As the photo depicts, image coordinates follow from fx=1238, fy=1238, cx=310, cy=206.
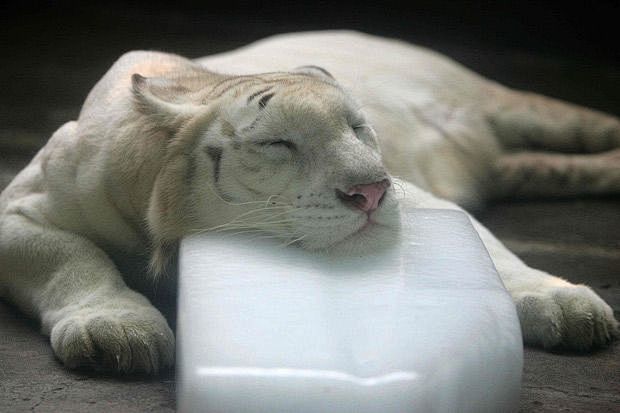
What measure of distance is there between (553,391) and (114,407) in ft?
2.81

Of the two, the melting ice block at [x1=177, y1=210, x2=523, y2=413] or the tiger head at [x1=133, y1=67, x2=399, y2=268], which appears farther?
the tiger head at [x1=133, y1=67, x2=399, y2=268]

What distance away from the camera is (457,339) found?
2.05 metres

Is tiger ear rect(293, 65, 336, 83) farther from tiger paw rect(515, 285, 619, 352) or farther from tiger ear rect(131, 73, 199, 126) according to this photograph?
tiger paw rect(515, 285, 619, 352)

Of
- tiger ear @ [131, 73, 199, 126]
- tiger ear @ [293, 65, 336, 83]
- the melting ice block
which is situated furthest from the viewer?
tiger ear @ [293, 65, 336, 83]

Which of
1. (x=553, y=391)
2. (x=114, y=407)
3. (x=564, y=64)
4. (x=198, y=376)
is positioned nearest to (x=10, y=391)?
(x=114, y=407)

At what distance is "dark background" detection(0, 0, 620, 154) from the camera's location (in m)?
5.75

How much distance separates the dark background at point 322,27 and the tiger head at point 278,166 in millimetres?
2714

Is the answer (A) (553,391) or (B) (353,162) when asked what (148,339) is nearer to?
(B) (353,162)

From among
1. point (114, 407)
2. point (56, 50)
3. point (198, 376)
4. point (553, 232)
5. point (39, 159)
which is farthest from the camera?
point (56, 50)

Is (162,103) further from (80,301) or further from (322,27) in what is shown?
(322,27)

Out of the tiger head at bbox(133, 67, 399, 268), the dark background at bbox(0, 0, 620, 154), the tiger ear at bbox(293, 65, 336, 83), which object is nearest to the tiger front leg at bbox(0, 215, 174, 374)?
the tiger head at bbox(133, 67, 399, 268)

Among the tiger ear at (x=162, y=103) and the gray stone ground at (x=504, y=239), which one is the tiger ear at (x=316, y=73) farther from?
the gray stone ground at (x=504, y=239)

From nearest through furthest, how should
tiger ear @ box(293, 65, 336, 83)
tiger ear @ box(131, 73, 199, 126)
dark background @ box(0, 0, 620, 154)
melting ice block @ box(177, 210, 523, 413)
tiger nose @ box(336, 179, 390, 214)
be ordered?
melting ice block @ box(177, 210, 523, 413) → tiger nose @ box(336, 179, 390, 214) → tiger ear @ box(131, 73, 199, 126) → tiger ear @ box(293, 65, 336, 83) → dark background @ box(0, 0, 620, 154)

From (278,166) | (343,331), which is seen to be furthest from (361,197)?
(343,331)
